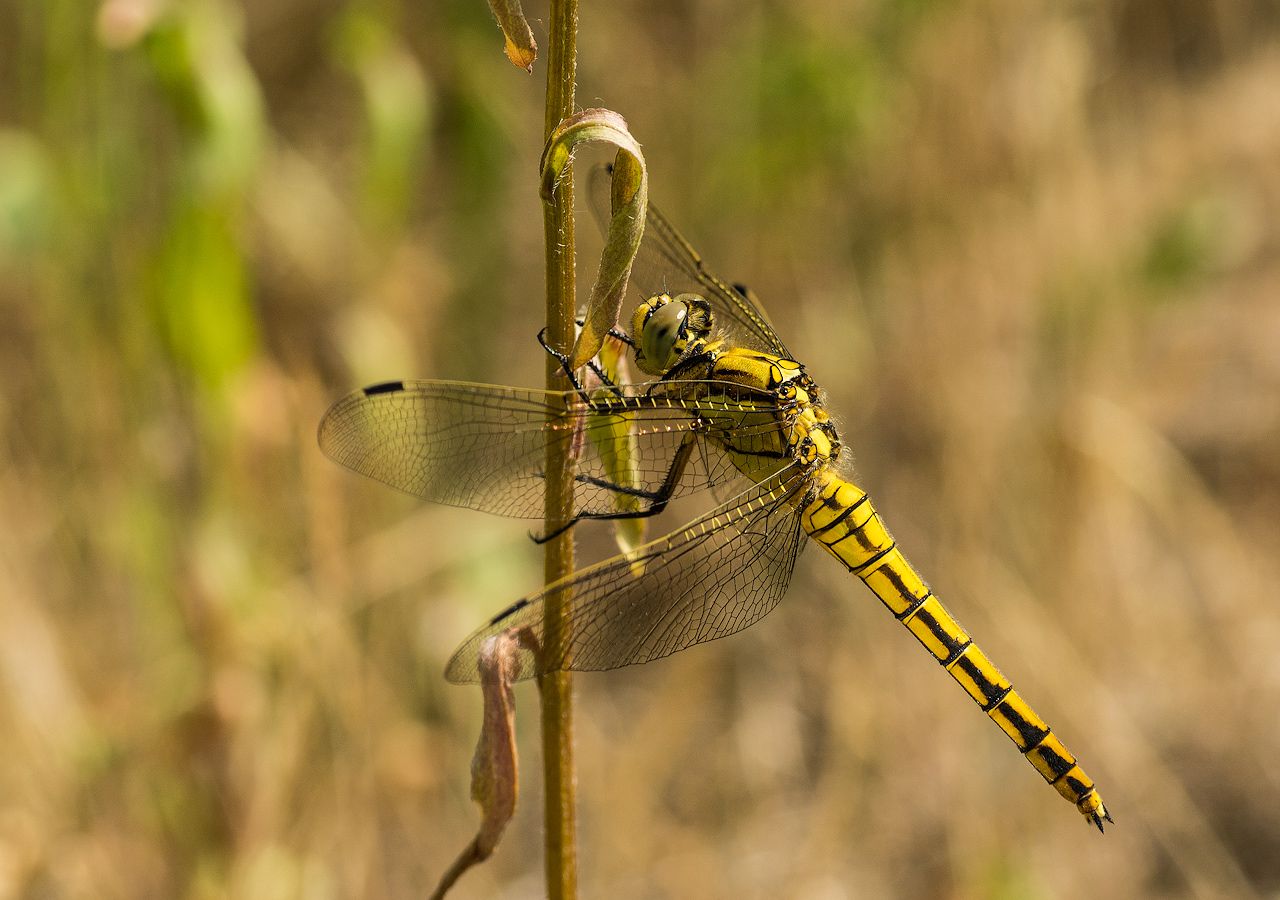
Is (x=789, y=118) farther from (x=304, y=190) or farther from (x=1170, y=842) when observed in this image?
(x=1170, y=842)

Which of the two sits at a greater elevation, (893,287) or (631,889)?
(893,287)

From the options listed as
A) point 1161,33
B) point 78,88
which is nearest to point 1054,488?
point 78,88

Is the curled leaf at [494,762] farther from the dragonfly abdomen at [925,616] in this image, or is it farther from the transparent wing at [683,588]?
the dragonfly abdomen at [925,616]

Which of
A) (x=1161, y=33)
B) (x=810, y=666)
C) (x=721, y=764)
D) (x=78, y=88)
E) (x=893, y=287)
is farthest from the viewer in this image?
(x=1161, y=33)

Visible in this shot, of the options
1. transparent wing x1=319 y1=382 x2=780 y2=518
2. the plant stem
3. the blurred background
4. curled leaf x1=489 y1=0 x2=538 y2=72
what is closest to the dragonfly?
transparent wing x1=319 y1=382 x2=780 y2=518

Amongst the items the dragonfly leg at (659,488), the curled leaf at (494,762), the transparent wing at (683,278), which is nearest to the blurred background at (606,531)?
the transparent wing at (683,278)

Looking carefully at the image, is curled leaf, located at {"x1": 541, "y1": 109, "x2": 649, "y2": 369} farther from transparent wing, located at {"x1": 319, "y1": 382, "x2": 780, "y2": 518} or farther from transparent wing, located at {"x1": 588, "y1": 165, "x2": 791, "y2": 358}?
transparent wing, located at {"x1": 588, "y1": 165, "x2": 791, "y2": 358}

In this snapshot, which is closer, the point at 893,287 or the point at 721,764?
the point at 721,764
